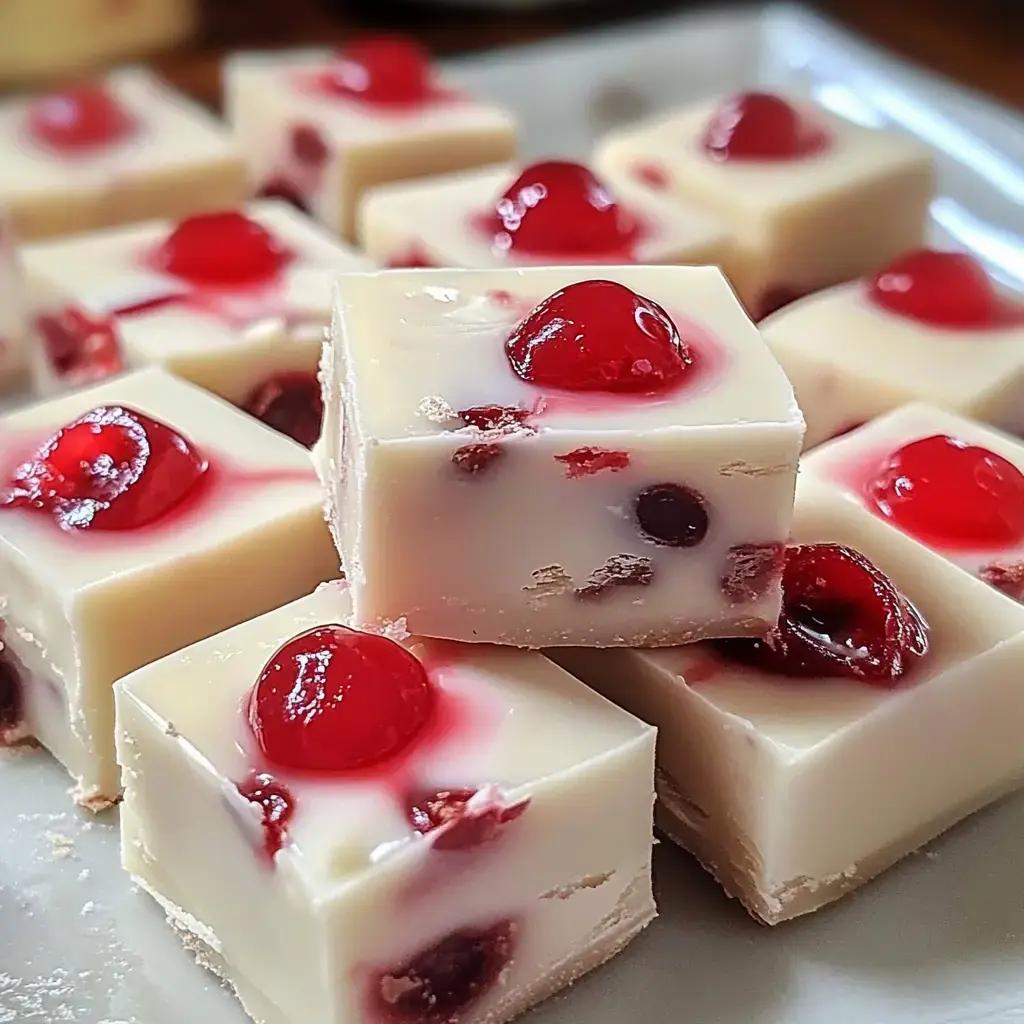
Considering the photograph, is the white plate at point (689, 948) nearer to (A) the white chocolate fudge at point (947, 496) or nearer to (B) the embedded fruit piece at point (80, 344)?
(A) the white chocolate fudge at point (947, 496)

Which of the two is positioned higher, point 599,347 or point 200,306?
point 599,347

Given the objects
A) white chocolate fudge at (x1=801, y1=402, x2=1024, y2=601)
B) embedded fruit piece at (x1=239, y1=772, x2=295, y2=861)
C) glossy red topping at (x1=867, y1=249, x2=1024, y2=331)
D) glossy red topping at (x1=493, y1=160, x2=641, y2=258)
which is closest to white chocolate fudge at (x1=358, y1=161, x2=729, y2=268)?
glossy red topping at (x1=493, y1=160, x2=641, y2=258)

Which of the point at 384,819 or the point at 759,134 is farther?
the point at 759,134

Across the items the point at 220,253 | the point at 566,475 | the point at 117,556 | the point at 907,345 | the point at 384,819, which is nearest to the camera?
the point at 384,819

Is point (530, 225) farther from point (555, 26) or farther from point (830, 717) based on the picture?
point (555, 26)

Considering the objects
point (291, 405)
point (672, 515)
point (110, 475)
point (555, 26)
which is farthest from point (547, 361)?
point (555, 26)

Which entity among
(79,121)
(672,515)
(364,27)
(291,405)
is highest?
(672,515)

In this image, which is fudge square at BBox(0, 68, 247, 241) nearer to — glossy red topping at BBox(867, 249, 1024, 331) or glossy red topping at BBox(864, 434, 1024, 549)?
glossy red topping at BBox(867, 249, 1024, 331)

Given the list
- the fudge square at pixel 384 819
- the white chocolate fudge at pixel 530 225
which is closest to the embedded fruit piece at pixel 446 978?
the fudge square at pixel 384 819
